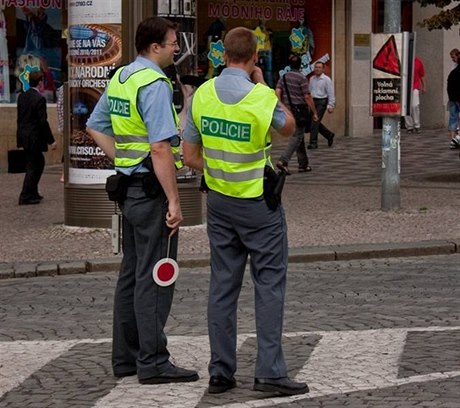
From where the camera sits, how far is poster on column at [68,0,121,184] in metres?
14.8

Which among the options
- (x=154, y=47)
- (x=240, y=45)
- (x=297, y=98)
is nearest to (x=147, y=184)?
(x=154, y=47)

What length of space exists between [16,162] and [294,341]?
50.3 ft

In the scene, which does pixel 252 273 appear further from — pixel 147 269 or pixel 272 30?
pixel 272 30

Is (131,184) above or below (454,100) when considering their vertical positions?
below

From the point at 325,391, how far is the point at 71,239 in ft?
24.5

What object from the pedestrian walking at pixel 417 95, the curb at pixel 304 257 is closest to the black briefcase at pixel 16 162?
the pedestrian walking at pixel 417 95

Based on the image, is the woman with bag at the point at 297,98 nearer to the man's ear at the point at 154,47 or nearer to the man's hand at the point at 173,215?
the man's ear at the point at 154,47

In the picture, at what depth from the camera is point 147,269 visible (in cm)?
765

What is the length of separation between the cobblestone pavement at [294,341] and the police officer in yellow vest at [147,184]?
23 cm

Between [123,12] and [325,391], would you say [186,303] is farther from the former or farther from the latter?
[123,12]

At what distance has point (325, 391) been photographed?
292 inches

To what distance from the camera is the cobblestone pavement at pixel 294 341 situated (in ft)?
24.1

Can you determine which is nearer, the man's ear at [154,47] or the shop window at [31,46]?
the man's ear at [154,47]

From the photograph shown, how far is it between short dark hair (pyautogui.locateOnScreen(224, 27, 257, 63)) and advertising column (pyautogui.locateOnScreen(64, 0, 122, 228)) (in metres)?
7.47
